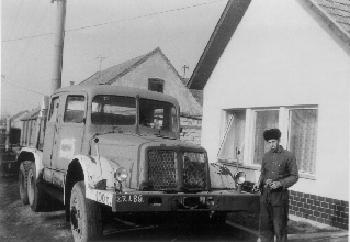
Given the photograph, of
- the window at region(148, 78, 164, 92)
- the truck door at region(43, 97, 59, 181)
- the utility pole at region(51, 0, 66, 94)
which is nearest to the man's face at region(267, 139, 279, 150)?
the truck door at region(43, 97, 59, 181)

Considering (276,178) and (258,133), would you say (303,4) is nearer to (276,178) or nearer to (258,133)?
(258,133)

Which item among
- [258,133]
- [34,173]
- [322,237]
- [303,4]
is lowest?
[322,237]

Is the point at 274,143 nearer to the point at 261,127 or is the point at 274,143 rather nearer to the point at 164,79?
the point at 261,127

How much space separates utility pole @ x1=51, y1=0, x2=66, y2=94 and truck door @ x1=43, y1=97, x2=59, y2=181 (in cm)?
419

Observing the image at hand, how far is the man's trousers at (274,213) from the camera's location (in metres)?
5.61

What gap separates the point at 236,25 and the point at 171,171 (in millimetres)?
5660

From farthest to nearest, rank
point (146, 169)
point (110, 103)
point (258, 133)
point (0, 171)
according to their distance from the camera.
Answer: point (0, 171)
point (258, 133)
point (110, 103)
point (146, 169)

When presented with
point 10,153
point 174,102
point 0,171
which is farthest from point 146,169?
point 10,153

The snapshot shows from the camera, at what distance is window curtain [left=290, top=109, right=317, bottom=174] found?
8156 mm

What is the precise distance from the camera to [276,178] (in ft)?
18.9

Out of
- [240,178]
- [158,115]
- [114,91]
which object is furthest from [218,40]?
[240,178]

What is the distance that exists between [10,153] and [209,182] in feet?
39.1

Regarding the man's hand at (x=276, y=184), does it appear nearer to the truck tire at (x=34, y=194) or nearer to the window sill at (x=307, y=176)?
the window sill at (x=307, y=176)

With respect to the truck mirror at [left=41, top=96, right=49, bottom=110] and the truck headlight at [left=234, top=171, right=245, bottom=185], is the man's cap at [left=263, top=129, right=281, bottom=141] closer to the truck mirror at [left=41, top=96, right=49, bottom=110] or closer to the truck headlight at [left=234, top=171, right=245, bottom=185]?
the truck headlight at [left=234, top=171, right=245, bottom=185]
